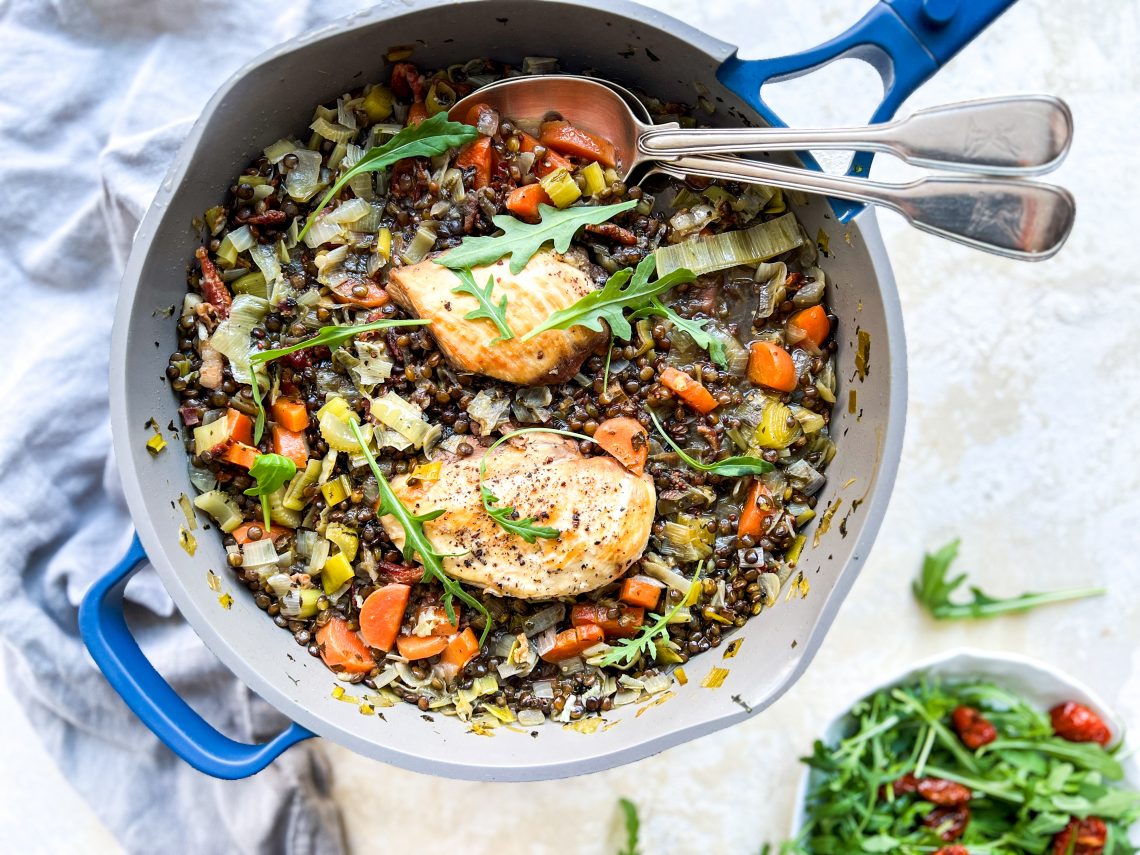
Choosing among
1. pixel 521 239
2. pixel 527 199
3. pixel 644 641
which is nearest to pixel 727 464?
pixel 644 641

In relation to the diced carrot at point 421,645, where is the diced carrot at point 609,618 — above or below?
above

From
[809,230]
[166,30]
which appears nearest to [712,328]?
[809,230]

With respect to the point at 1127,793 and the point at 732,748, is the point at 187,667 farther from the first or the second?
the point at 1127,793

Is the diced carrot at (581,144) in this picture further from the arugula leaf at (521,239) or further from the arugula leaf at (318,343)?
the arugula leaf at (318,343)

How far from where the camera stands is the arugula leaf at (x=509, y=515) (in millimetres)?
3471

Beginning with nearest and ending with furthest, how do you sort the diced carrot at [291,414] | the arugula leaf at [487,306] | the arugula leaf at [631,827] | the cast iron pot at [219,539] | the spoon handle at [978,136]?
1. the spoon handle at [978,136]
2. the cast iron pot at [219,539]
3. the arugula leaf at [487,306]
4. the diced carrot at [291,414]
5. the arugula leaf at [631,827]

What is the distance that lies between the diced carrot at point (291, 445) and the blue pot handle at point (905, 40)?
85.1 inches

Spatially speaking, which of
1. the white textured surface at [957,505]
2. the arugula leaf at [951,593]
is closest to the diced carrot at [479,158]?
the white textured surface at [957,505]

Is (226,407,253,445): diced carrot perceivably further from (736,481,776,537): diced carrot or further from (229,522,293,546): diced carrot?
(736,481,776,537): diced carrot

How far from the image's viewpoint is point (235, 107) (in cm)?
333

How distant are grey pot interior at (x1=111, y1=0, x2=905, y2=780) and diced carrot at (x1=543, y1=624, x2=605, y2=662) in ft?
0.95

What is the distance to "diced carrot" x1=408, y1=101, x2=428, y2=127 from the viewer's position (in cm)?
373

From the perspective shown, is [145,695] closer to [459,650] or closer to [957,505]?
[459,650]

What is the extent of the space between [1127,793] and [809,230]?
114 inches
